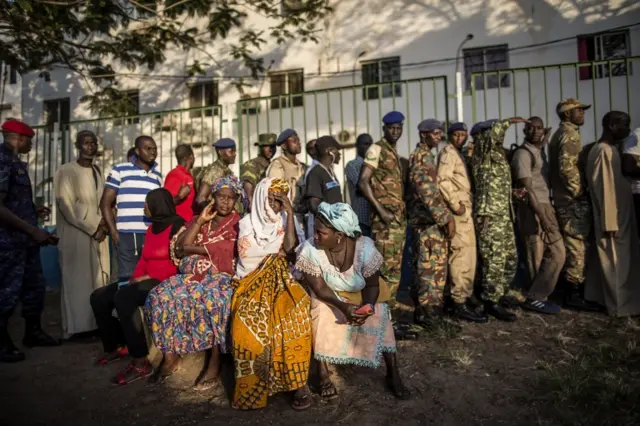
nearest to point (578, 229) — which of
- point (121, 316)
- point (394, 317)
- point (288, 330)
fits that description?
point (394, 317)

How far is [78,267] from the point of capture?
16.7 feet

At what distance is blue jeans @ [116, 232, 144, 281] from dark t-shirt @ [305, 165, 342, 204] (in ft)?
5.69

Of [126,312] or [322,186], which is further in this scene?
[322,186]

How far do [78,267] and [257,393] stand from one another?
2942 mm

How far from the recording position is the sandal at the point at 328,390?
10.6 feet

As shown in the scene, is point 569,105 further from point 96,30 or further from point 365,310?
point 96,30

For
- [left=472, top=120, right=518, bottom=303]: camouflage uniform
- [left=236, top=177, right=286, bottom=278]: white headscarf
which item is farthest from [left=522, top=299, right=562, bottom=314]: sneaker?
[left=236, top=177, right=286, bottom=278]: white headscarf

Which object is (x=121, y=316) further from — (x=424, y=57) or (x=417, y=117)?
(x=424, y=57)

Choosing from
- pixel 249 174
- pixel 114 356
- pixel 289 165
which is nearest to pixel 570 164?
pixel 289 165

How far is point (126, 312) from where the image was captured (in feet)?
12.3

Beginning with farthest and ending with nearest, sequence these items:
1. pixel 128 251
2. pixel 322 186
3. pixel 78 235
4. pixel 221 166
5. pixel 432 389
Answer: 1. pixel 221 166
2. pixel 78 235
3. pixel 322 186
4. pixel 128 251
5. pixel 432 389

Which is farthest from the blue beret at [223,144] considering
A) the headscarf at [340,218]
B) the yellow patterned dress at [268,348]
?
the yellow patterned dress at [268,348]

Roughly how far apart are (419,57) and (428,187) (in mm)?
9257

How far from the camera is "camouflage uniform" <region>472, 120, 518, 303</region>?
473cm
